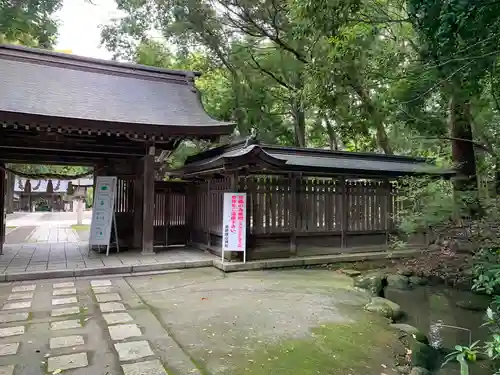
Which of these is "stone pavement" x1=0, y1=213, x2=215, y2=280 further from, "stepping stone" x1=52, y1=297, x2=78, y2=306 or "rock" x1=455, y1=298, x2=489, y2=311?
"rock" x1=455, y1=298, x2=489, y2=311

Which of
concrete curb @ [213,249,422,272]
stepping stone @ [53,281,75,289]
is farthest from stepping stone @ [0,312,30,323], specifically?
concrete curb @ [213,249,422,272]

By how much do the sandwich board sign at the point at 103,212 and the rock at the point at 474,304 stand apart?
7.62m

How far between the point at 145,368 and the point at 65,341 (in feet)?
3.90

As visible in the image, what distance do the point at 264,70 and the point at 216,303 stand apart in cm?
1050

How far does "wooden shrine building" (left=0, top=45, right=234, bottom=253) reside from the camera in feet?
24.5

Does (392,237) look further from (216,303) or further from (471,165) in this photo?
(216,303)

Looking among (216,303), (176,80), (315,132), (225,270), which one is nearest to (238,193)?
(225,270)

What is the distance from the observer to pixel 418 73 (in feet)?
17.0

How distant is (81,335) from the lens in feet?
12.7

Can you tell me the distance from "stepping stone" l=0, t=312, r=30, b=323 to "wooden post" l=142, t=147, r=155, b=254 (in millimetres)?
3995

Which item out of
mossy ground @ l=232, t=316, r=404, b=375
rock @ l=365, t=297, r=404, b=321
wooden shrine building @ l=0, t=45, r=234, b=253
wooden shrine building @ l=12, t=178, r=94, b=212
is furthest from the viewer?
wooden shrine building @ l=12, t=178, r=94, b=212

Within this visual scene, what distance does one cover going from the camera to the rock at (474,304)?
6.25 meters

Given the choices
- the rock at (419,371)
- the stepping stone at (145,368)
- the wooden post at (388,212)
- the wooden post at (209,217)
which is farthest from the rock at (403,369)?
the wooden post at (388,212)

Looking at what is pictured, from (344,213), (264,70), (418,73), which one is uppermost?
(264,70)
